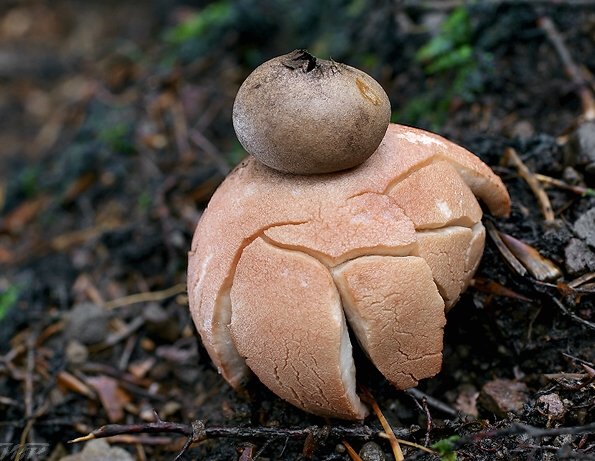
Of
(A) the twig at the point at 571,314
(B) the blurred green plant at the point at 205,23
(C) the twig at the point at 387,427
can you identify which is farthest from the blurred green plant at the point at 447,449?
(B) the blurred green plant at the point at 205,23

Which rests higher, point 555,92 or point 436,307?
point 555,92

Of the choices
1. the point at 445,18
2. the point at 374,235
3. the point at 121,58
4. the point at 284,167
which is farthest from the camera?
the point at 121,58

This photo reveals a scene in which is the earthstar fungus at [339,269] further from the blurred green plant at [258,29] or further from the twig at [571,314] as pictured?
the blurred green plant at [258,29]

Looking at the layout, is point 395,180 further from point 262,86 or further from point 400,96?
point 400,96

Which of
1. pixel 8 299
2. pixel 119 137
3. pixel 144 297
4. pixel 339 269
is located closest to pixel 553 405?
pixel 339 269

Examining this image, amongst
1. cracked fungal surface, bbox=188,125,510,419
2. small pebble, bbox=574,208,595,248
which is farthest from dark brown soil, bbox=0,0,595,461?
cracked fungal surface, bbox=188,125,510,419

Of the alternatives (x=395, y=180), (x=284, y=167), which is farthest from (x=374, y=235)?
(x=284, y=167)
